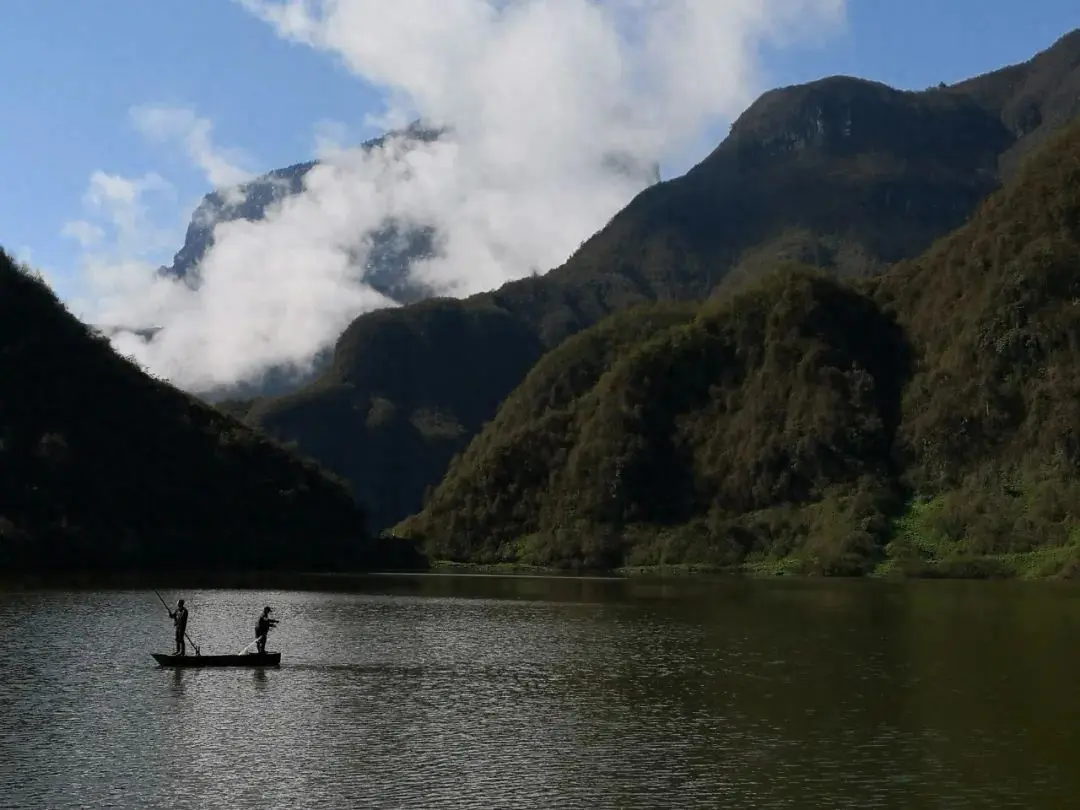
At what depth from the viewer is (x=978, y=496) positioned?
623 ft

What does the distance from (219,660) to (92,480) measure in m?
129

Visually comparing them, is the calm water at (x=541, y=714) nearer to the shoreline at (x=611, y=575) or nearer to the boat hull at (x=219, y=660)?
the boat hull at (x=219, y=660)

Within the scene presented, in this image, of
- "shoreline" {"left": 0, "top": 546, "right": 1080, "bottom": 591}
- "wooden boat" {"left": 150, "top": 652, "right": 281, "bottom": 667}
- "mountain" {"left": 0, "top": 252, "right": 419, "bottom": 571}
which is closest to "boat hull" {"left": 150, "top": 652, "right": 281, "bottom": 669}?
"wooden boat" {"left": 150, "top": 652, "right": 281, "bottom": 667}

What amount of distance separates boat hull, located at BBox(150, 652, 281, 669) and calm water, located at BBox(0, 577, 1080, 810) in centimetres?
129

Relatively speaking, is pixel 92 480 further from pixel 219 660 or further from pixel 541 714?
pixel 541 714

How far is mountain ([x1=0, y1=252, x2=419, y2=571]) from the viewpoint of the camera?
165m

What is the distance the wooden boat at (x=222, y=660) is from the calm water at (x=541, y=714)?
4.22ft

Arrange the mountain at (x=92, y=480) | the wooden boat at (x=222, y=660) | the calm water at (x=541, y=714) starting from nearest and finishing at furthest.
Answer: the calm water at (x=541, y=714)
the wooden boat at (x=222, y=660)
the mountain at (x=92, y=480)

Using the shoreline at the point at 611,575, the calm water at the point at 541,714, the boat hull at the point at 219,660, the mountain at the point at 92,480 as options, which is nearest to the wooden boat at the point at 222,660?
the boat hull at the point at 219,660

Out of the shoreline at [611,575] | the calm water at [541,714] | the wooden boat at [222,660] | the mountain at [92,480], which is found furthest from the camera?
the mountain at [92,480]

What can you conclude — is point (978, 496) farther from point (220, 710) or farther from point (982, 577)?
point (220, 710)

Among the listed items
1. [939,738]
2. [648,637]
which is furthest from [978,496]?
[939,738]

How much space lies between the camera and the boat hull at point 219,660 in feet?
184

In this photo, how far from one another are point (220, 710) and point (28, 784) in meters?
12.3
